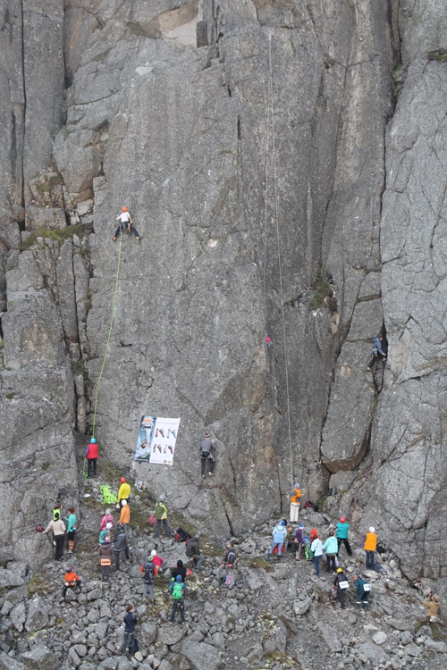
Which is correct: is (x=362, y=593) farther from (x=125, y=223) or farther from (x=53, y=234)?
(x=53, y=234)

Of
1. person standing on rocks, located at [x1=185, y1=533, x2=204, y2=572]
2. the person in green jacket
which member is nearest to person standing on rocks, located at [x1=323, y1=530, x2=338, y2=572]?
the person in green jacket

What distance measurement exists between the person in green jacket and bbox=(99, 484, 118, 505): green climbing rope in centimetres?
775

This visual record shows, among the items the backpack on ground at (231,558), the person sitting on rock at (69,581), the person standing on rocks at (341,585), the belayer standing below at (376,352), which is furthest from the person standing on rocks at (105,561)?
the belayer standing below at (376,352)

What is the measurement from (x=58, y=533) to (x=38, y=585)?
1474 mm

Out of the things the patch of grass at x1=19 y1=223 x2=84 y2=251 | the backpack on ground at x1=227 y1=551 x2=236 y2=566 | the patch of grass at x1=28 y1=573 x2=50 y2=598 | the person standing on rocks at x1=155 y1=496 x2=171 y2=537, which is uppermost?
the patch of grass at x1=19 y1=223 x2=84 y2=251

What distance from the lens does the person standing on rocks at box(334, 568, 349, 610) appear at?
22297 mm

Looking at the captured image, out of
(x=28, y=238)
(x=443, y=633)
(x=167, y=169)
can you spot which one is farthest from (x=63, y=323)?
(x=443, y=633)

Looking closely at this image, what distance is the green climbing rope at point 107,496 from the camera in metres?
25.3

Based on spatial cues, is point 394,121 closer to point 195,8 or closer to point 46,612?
point 195,8

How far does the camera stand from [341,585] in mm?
22281

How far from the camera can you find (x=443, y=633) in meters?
22.5

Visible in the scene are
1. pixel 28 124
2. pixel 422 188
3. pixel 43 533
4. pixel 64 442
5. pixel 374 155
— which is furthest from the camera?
pixel 28 124

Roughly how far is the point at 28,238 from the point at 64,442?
844 centimetres

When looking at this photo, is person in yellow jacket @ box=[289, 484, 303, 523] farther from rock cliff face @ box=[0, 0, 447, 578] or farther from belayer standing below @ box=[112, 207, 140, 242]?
belayer standing below @ box=[112, 207, 140, 242]
